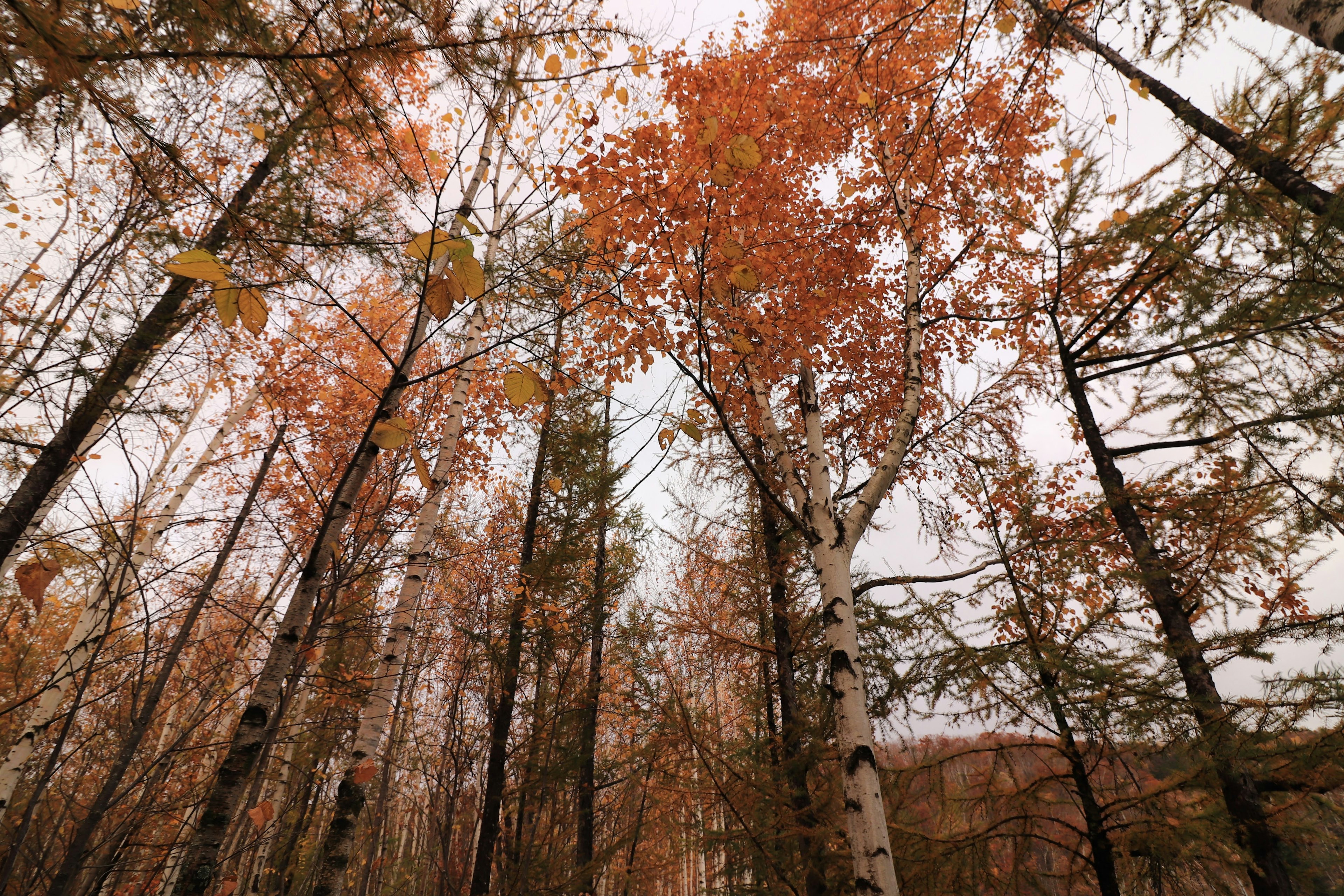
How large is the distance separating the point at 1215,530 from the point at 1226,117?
8.89ft

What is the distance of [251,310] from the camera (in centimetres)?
130

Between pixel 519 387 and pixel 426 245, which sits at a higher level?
pixel 426 245

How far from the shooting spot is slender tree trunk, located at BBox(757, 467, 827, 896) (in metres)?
4.13

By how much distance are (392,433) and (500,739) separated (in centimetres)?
→ 511

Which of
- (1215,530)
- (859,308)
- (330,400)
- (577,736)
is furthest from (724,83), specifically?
(330,400)

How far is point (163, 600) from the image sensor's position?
8.18 feet

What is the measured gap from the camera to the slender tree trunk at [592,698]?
6.43 meters

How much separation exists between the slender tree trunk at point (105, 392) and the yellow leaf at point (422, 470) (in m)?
2.08

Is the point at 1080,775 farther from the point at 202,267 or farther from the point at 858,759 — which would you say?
the point at 202,267

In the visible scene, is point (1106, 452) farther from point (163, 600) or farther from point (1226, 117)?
point (163, 600)

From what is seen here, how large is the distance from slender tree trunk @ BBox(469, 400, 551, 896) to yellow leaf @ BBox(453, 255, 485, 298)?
412 cm

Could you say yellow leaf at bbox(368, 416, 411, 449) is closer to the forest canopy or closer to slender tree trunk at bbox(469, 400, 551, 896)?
the forest canopy

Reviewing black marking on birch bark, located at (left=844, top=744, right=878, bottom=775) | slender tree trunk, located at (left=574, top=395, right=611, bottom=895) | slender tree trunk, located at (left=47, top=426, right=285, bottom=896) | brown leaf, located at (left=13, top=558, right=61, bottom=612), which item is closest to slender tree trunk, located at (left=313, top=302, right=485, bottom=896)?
slender tree trunk, located at (left=47, top=426, right=285, bottom=896)

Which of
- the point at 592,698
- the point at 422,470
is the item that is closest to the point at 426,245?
the point at 422,470
